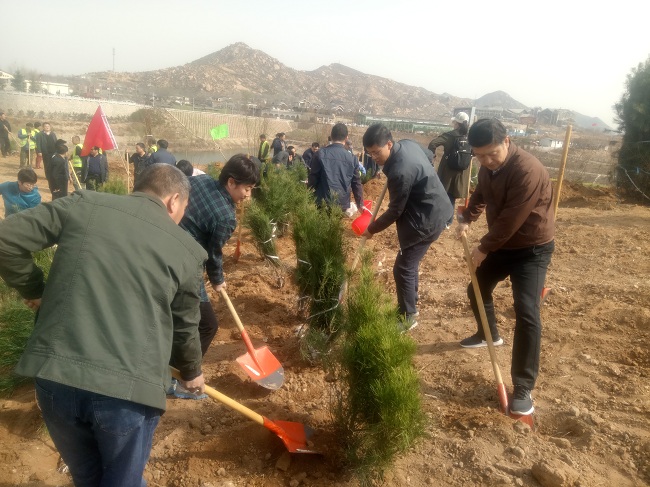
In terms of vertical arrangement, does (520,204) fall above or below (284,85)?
below

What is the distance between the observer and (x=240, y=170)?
3.06 m

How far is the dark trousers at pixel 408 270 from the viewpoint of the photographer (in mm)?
4051

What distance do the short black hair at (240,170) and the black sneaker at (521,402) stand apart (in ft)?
7.38

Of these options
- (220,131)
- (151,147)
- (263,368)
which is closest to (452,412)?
(263,368)

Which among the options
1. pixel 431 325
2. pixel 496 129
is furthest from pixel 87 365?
pixel 431 325

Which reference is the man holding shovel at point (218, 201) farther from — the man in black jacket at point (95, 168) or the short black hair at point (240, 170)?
the man in black jacket at point (95, 168)

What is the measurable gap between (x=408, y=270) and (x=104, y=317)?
113 inches

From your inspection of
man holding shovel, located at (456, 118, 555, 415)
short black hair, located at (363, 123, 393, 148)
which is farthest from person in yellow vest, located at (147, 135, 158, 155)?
man holding shovel, located at (456, 118, 555, 415)

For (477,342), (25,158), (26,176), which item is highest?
(26,176)

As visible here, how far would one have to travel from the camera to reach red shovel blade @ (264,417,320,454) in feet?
9.01

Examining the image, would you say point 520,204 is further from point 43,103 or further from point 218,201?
point 43,103

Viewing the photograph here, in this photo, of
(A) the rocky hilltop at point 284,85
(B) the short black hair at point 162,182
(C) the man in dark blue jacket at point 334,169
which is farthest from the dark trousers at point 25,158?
(A) the rocky hilltop at point 284,85

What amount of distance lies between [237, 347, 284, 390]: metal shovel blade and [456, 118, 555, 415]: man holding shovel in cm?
165

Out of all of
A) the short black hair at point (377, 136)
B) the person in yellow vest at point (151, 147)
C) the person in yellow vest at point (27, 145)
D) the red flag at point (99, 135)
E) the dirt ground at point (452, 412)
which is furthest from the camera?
the person in yellow vest at point (27, 145)
